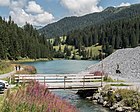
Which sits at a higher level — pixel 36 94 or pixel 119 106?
pixel 36 94

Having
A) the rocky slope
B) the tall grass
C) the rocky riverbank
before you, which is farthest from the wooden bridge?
the tall grass

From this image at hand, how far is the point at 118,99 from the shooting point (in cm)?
3119

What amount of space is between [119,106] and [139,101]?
2075 millimetres

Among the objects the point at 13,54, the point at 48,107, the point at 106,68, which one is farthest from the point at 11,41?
the point at 48,107

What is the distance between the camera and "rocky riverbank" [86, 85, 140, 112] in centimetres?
2853

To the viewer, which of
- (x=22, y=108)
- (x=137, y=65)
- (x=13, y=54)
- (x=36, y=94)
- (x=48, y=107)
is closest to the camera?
(x=22, y=108)

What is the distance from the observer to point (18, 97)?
1436 cm

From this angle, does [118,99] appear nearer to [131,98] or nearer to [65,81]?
[131,98]

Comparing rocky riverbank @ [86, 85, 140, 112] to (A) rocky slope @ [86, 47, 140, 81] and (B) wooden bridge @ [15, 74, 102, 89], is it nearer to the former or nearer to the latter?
(B) wooden bridge @ [15, 74, 102, 89]

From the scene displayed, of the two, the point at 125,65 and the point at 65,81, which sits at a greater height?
the point at 125,65

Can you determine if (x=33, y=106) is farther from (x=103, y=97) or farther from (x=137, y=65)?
(x=137, y=65)

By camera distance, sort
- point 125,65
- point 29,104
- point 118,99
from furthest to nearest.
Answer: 1. point 125,65
2. point 118,99
3. point 29,104

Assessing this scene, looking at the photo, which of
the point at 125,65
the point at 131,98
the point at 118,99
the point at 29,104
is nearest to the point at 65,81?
the point at 118,99

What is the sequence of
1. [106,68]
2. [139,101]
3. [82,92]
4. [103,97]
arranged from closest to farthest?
[139,101] < [103,97] < [82,92] < [106,68]
